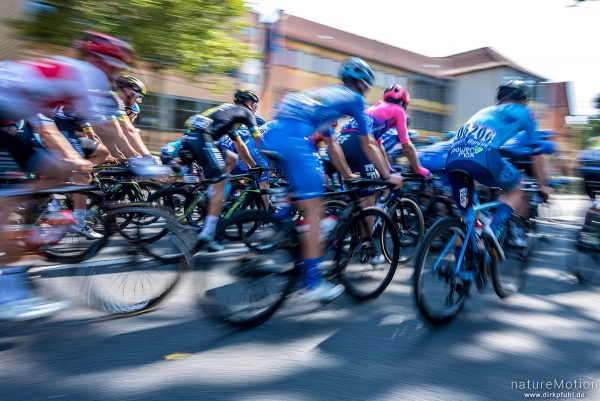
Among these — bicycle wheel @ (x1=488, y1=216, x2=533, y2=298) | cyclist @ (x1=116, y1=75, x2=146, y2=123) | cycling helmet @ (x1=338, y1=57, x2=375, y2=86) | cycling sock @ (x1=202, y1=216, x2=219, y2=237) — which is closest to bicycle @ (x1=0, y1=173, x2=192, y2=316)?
cycling sock @ (x1=202, y1=216, x2=219, y2=237)

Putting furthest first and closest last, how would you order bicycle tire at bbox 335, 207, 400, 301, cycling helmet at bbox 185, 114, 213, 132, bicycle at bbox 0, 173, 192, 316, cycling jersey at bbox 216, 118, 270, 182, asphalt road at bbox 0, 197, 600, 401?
cycling jersey at bbox 216, 118, 270, 182
cycling helmet at bbox 185, 114, 213, 132
bicycle tire at bbox 335, 207, 400, 301
bicycle at bbox 0, 173, 192, 316
asphalt road at bbox 0, 197, 600, 401

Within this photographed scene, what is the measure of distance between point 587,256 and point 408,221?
2.04 metres

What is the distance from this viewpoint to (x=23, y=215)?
3.11 meters

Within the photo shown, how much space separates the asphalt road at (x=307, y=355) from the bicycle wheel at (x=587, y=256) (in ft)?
3.91

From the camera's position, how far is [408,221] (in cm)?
567

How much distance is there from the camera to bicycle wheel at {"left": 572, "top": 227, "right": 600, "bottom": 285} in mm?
4996

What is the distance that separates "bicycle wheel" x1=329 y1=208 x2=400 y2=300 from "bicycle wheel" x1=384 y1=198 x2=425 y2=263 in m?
1.37

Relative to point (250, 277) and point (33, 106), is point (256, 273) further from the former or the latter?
point (33, 106)

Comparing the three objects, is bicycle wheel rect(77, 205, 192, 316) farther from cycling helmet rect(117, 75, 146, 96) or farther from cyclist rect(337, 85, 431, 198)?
cycling helmet rect(117, 75, 146, 96)

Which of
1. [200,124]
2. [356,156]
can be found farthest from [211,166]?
[356,156]

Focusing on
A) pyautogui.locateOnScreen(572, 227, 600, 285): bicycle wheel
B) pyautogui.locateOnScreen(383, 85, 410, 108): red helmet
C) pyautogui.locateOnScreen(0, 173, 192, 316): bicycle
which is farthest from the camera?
pyautogui.locateOnScreen(383, 85, 410, 108): red helmet

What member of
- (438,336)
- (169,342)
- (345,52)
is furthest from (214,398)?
(345,52)

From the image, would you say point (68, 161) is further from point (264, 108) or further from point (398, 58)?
point (398, 58)

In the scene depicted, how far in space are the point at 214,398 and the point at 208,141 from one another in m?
3.44
